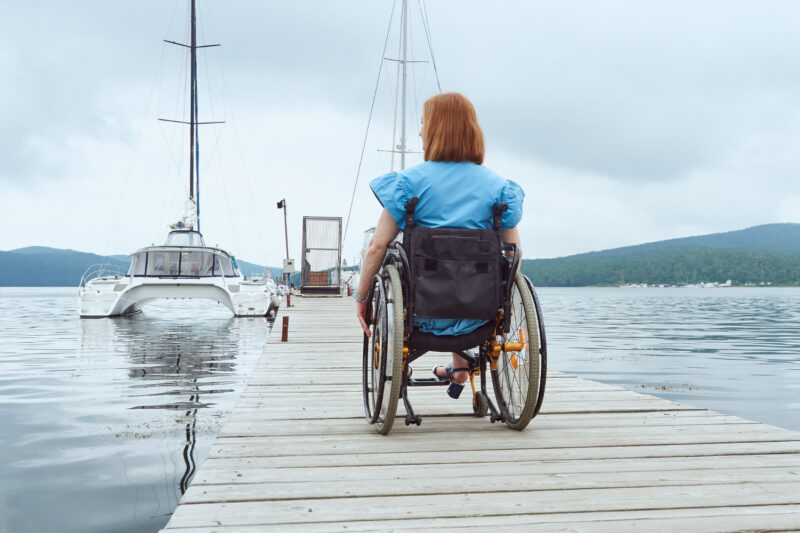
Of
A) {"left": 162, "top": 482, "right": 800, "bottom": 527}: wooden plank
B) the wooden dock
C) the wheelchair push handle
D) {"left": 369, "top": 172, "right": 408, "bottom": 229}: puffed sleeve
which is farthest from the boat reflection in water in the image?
the wheelchair push handle

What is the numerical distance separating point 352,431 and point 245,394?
4.72 ft

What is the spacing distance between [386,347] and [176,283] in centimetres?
1761

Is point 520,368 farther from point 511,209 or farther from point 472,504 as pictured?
point 472,504

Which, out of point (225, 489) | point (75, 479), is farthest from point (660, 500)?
→ point (75, 479)

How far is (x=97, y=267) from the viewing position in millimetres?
21062

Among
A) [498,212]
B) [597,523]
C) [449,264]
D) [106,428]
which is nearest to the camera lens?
[597,523]

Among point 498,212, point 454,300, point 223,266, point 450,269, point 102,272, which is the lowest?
point 454,300

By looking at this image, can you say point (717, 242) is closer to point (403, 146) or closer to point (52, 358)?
point (403, 146)

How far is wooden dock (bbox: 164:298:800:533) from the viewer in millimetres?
1949

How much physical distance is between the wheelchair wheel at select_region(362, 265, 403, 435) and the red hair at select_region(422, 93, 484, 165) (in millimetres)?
643

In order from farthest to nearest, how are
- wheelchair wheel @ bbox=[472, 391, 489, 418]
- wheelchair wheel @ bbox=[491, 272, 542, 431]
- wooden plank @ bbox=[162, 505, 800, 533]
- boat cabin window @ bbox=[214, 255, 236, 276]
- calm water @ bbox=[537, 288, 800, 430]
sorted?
boat cabin window @ bbox=[214, 255, 236, 276], calm water @ bbox=[537, 288, 800, 430], wheelchair wheel @ bbox=[472, 391, 489, 418], wheelchair wheel @ bbox=[491, 272, 542, 431], wooden plank @ bbox=[162, 505, 800, 533]

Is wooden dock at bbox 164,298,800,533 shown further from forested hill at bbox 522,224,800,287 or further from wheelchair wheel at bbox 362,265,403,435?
forested hill at bbox 522,224,800,287

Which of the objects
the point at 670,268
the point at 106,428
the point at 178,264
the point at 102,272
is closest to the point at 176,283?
the point at 178,264

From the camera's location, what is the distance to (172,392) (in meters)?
7.16
